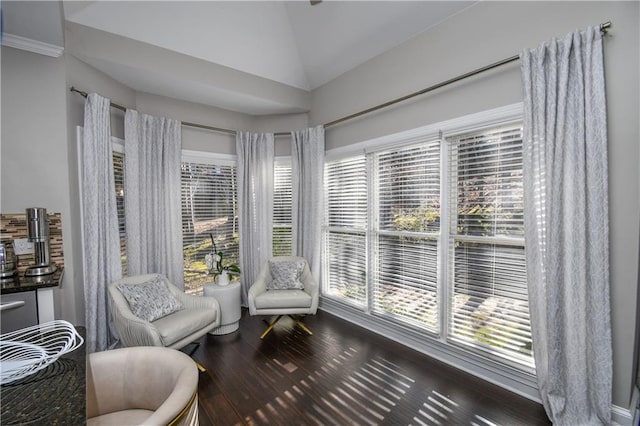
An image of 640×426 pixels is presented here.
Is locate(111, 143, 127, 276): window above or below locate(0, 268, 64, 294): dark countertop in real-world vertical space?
above

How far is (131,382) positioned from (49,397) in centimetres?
66

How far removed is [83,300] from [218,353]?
1.36m

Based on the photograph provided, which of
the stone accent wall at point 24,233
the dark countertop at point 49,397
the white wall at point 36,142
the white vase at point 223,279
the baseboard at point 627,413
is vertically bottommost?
the baseboard at point 627,413

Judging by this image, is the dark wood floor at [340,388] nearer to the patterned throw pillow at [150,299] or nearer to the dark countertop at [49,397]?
the patterned throw pillow at [150,299]

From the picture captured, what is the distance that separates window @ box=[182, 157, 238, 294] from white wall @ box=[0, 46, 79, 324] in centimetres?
129

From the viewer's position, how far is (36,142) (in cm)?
228

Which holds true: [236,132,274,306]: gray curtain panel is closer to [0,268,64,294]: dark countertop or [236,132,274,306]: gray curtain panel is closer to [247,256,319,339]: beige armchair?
[247,256,319,339]: beige armchair

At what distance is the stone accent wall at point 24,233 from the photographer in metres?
2.17

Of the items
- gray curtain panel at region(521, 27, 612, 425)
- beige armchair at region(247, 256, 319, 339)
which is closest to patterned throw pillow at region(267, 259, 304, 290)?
beige armchair at region(247, 256, 319, 339)

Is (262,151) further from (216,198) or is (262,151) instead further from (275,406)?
(275,406)

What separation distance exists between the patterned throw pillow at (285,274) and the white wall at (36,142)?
191 cm

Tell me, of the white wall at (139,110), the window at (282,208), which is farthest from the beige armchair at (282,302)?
the white wall at (139,110)

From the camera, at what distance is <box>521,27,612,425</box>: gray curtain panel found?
5.63ft

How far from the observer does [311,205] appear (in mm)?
3721
